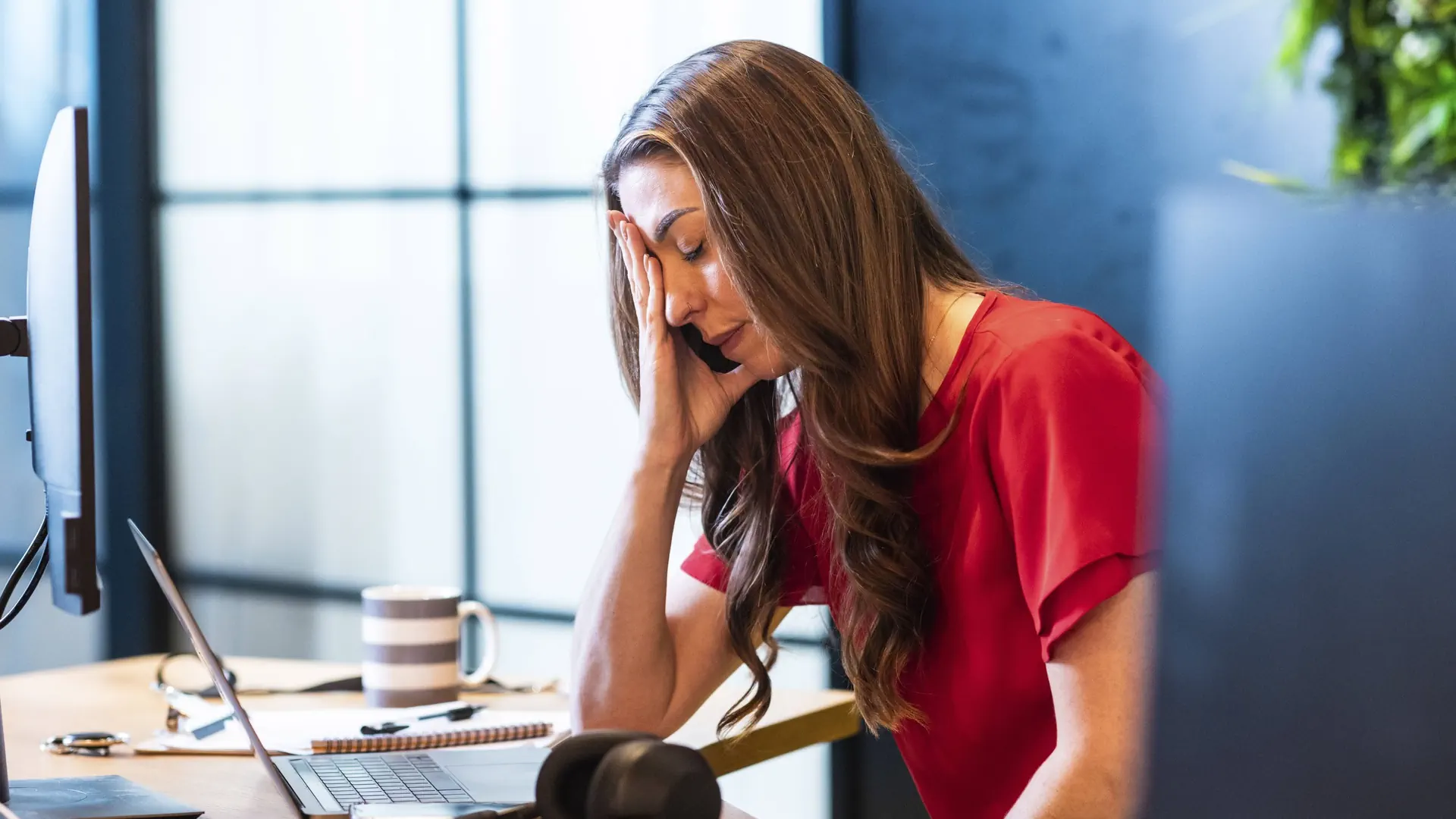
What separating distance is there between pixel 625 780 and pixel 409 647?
2.89 feet

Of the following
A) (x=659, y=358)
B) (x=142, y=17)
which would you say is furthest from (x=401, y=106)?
(x=659, y=358)

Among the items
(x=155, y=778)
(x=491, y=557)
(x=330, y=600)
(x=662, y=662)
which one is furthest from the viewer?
(x=330, y=600)

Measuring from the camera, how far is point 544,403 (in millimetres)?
2822

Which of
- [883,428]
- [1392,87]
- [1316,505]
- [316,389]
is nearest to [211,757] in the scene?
[883,428]

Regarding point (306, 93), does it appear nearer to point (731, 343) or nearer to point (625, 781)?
point (731, 343)

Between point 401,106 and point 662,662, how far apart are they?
187 centimetres

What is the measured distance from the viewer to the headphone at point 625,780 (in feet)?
2.06

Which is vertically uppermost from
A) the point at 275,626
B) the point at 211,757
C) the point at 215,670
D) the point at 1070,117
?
the point at 1070,117

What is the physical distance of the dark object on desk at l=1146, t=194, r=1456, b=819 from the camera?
286 millimetres

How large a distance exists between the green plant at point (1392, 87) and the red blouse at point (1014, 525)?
0.39m

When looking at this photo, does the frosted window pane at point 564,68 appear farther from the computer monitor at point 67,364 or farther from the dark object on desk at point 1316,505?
the dark object on desk at point 1316,505

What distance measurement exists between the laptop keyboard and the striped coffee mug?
0.23m

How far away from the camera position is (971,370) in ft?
3.98

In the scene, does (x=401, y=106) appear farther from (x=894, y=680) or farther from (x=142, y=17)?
(x=894, y=680)
